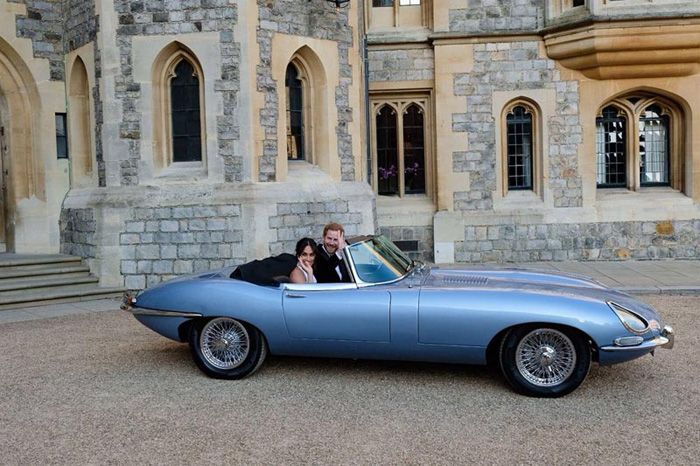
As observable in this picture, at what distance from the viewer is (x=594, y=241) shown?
12547 millimetres

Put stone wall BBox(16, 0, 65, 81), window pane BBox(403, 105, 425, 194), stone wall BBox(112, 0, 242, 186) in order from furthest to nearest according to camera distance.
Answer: window pane BBox(403, 105, 425, 194) < stone wall BBox(16, 0, 65, 81) < stone wall BBox(112, 0, 242, 186)

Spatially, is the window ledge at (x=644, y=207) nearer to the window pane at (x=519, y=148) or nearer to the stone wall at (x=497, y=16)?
the window pane at (x=519, y=148)

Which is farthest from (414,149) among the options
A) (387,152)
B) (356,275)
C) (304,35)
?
(356,275)

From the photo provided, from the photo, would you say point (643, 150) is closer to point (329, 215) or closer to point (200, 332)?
point (329, 215)

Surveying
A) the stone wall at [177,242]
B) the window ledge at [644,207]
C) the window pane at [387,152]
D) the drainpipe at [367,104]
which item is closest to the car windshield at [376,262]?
the stone wall at [177,242]

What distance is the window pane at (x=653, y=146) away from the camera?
42.3ft

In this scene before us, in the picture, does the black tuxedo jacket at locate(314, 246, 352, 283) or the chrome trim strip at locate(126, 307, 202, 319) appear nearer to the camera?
the chrome trim strip at locate(126, 307, 202, 319)

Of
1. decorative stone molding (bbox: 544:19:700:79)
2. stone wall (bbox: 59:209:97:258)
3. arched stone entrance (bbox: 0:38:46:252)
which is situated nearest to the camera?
stone wall (bbox: 59:209:97:258)

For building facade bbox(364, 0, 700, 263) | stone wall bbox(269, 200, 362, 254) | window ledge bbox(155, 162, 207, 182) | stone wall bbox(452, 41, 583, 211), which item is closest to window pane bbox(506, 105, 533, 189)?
building facade bbox(364, 0, 700, 263)

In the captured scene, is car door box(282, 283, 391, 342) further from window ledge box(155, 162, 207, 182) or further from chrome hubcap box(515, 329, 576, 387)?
window ledge box(155, 162, 207, 182)

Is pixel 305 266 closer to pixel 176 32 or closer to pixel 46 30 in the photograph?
pixel 176 32

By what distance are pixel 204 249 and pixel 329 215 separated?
190cm

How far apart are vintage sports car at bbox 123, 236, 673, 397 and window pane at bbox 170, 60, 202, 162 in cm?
475

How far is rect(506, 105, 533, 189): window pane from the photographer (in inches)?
506
